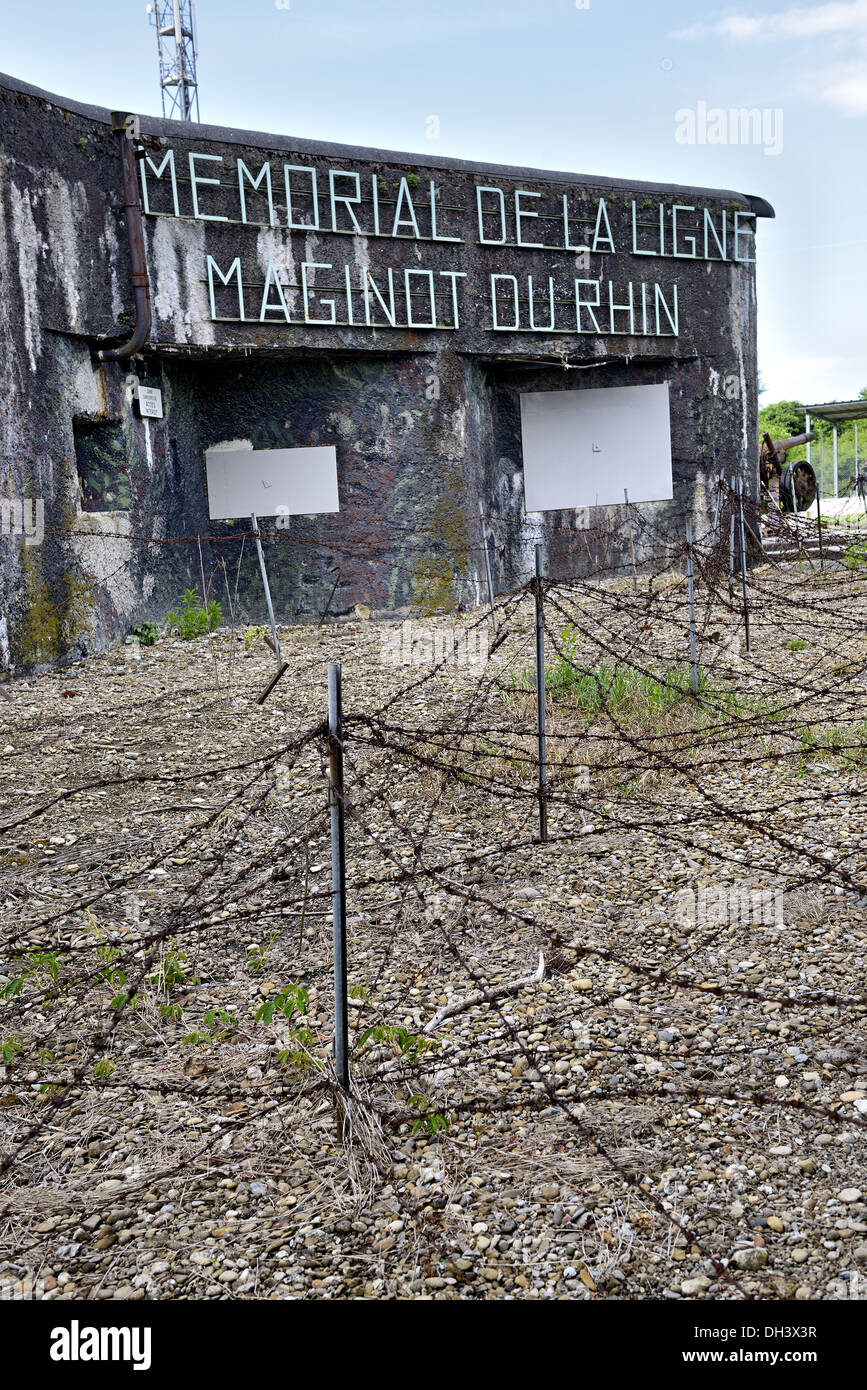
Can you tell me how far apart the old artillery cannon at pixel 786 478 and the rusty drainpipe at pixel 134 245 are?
9741mm

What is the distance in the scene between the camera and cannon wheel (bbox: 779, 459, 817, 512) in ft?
56.1

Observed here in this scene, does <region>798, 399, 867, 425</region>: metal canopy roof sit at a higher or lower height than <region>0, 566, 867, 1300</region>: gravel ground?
higher

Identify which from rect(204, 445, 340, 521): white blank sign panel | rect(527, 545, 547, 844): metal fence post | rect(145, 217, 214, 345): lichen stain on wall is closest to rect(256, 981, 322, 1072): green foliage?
rect(527, 545, 547, 844): metal fence post

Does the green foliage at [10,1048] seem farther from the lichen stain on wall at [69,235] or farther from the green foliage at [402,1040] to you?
the lichen stain on wall at [69,235]

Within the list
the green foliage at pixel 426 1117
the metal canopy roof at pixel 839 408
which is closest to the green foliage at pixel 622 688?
the green foliage at pixel 426 1117

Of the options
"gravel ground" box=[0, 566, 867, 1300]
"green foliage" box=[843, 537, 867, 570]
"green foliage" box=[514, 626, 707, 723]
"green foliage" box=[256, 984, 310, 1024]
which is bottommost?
"gravel ground" box=[0, 566, 867, 1300]

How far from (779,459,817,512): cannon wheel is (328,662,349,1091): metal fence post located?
15.5 meters

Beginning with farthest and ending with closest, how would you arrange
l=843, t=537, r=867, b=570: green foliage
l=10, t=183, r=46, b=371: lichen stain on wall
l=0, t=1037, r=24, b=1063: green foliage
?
l=843, t=537, r=867, b=570: green foliage → l=10, t=183, r=46, b=371: lichen stain on wall → l=0, t=1037, r=24, b=1063: green foliage

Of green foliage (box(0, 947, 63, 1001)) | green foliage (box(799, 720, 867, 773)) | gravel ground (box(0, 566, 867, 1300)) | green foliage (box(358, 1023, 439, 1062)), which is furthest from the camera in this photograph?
green foliage (box(799, 720, 867, 773))

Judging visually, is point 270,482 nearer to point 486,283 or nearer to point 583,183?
point 486,283

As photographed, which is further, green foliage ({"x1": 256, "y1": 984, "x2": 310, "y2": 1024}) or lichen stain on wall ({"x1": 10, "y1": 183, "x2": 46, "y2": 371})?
lichen stain on wall ({"x1": 10, "y1": 183, "x2": 46, "y2": 371})

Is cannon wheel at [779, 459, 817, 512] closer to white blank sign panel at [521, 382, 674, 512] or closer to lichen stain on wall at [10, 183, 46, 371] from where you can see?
white blank sign panel at [521, 382, 674, 512]

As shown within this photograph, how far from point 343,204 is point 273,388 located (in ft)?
5.89

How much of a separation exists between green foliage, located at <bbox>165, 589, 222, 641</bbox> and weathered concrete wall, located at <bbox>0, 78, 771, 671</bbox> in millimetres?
157
